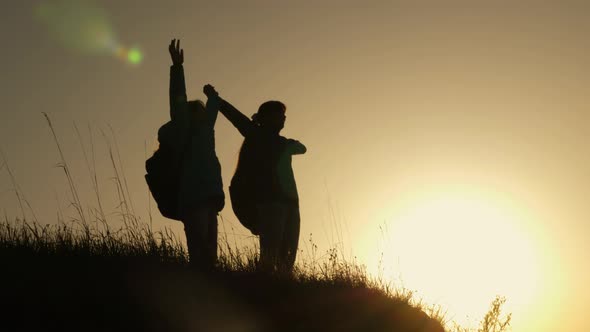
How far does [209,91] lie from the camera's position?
7.55m

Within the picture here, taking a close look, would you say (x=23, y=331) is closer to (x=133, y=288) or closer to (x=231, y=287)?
(x=133, y=288)

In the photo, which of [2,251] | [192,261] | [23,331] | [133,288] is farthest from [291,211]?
[23,331]

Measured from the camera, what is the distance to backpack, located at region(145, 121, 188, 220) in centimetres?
743

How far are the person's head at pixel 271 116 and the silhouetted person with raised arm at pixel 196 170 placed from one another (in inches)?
38.1

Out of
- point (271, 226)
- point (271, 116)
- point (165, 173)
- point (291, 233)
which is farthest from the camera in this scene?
point (271, 116)

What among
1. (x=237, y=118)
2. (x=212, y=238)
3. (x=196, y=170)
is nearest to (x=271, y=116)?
(x=237, y=118)

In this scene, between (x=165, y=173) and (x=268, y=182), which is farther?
(x=268, y=182)

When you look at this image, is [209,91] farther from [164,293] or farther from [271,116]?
[164,293]

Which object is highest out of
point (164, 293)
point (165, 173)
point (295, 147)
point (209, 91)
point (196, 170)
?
point (209, 91)

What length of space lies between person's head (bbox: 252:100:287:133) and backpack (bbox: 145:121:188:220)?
46.9 inches

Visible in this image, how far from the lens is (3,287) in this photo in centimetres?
588

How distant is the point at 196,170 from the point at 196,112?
55 centimetres

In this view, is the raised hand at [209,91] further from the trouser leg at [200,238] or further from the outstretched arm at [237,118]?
the trouser leg at [200,238]

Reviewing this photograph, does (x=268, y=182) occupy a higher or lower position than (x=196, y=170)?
higher
